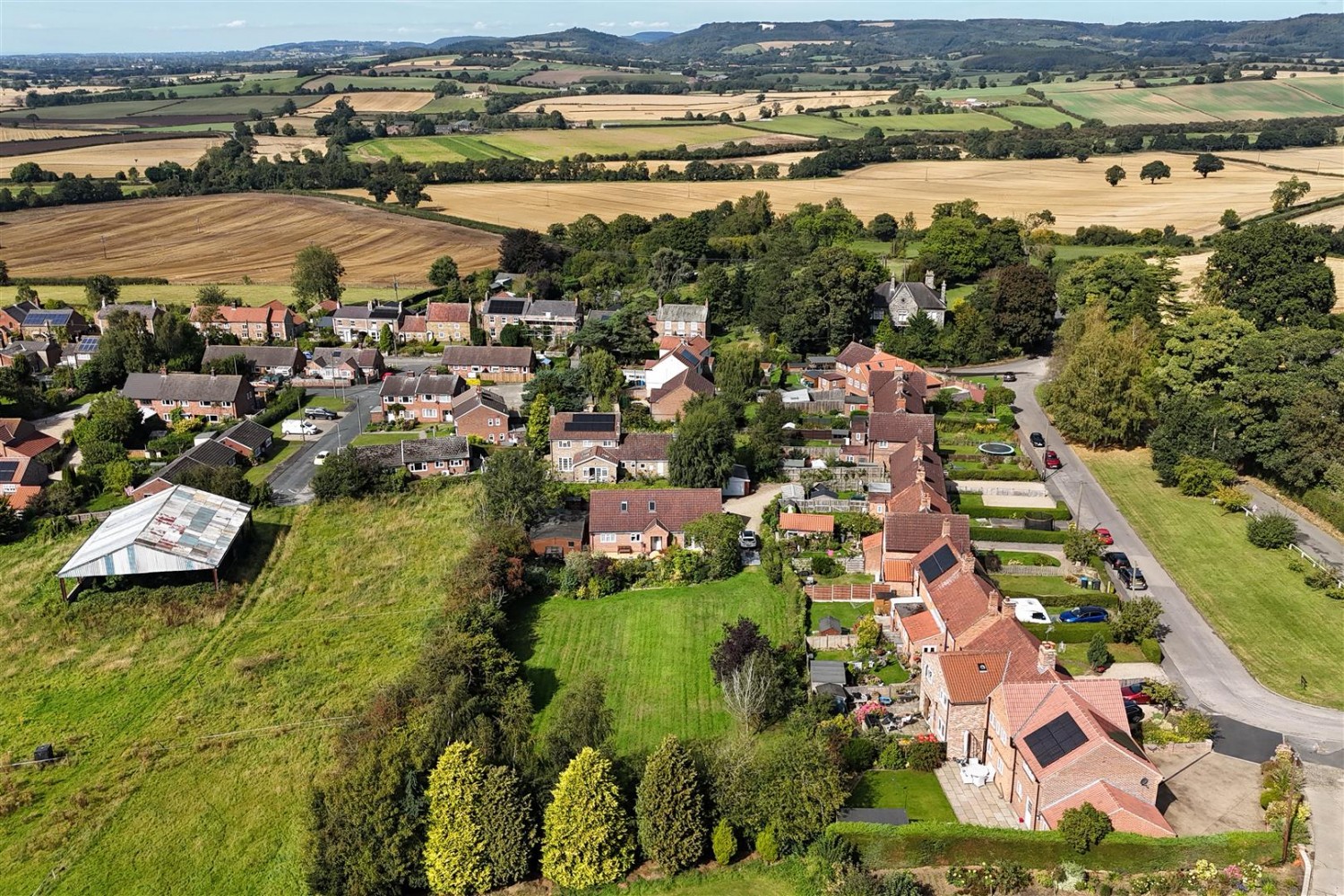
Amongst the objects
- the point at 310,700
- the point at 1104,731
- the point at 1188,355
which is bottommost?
the point at 310,700

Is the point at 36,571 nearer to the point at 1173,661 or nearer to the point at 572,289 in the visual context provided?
the point at 1173,661

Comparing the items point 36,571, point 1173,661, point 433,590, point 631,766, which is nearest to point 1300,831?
point 1173,661

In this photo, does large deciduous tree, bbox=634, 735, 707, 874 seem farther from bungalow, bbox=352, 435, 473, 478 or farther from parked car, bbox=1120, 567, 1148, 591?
bungalow, bbox=352, 435, 473, 478

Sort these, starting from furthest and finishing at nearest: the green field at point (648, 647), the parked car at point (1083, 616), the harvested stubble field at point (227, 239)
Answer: the harvested stubble field at point (227, 239) < the parked car at point (1083, 616) < the green field at point (648, 647)

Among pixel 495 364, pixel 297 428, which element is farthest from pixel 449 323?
pixel 297 428

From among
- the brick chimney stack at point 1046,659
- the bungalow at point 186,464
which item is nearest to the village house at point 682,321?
the bungalow at point 186,464

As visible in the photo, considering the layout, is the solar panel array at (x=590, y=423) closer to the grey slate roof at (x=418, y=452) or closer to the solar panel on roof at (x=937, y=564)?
the grey slate roof at (x=418, y=452)

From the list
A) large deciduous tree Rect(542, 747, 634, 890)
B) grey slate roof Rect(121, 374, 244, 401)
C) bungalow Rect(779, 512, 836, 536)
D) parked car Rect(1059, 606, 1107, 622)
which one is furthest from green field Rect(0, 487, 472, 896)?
parked car Rect(1059, 606, 1107, 622)
